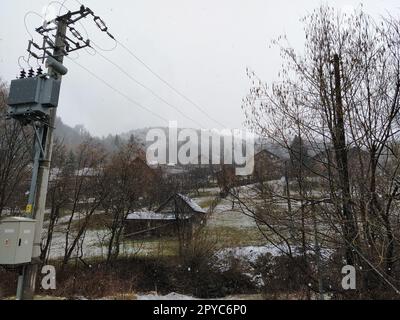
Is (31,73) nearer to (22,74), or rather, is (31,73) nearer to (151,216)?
(22,74)

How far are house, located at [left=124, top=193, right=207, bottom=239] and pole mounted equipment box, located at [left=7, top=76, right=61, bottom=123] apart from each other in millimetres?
17585

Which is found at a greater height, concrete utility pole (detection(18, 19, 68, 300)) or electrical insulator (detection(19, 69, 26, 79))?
electrical insulator (detection(19, 69, 26, 79))

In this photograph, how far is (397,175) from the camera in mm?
6457

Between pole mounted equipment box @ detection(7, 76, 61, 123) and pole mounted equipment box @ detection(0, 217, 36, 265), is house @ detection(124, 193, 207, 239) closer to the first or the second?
pole mounted equipment box @ detection(0, 217, 36, 265)

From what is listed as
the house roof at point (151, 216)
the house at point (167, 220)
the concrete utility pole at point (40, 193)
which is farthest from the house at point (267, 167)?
the house roof at point (151, 216)

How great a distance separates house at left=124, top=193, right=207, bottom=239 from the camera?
76.2 ft

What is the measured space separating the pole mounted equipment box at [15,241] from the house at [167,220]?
57.1 ft

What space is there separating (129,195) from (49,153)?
1630 centimetres

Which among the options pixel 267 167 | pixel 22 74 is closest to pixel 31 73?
pixel 22 74

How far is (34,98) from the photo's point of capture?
238 inches

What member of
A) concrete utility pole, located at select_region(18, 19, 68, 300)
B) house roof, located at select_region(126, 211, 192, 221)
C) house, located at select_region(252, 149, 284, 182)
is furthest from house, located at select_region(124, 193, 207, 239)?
concrete utility pole, located at select_region(18, 19, 68, 300)

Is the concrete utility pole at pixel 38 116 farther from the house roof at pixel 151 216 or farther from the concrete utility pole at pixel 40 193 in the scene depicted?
the house roof at pixel 151 216

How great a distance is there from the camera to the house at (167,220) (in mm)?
23233
